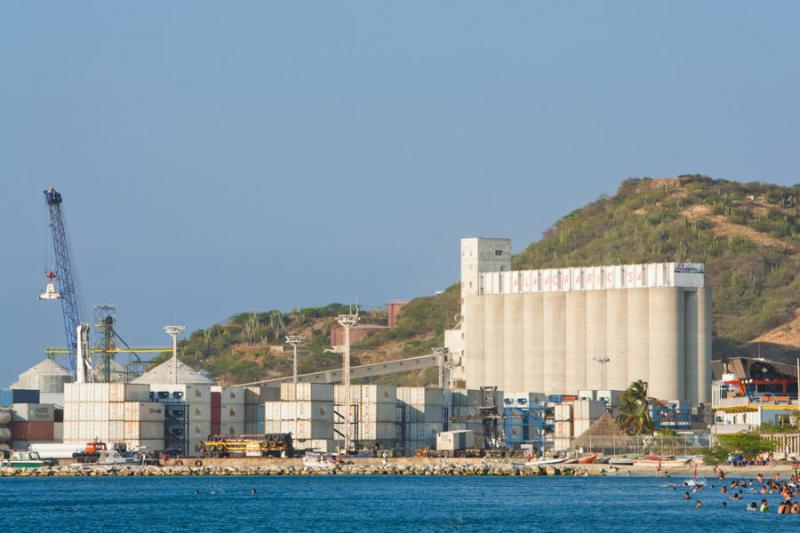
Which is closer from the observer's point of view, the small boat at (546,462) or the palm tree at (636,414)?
the small boat at (546,462)

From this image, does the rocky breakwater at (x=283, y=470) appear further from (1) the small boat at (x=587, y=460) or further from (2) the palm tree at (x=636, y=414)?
(2) the palm tree at (x=636, y=414)

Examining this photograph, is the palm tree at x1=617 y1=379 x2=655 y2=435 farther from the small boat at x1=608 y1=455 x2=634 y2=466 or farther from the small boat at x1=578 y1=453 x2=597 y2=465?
the small boat at x1=608 y1=455 x2=634 y2=466

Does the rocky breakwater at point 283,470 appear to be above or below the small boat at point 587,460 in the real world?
below

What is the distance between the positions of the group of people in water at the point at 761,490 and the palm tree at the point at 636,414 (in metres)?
37.2

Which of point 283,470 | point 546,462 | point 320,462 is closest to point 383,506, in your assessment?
point 546,462

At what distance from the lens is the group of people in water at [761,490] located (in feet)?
378

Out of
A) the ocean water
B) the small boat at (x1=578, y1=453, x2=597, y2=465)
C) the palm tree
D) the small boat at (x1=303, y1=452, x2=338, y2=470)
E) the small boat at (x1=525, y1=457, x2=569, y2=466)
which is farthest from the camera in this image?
the palm tree

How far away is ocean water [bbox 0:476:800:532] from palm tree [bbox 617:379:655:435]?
26054 mm

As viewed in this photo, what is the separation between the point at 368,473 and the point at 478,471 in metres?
14.6

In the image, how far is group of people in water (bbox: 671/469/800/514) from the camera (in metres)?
115

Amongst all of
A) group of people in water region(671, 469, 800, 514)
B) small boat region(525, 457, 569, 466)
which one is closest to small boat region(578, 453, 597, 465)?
small boat region(525, 457, 569, 466)

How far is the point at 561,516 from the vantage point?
11825 centimetres

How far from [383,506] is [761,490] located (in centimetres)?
3076

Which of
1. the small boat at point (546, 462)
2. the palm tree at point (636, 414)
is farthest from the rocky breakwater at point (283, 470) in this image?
the palm tree at point (636, 414)
